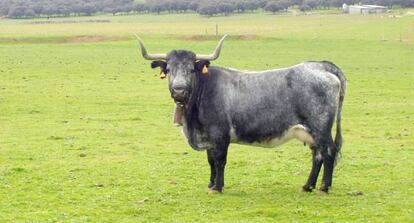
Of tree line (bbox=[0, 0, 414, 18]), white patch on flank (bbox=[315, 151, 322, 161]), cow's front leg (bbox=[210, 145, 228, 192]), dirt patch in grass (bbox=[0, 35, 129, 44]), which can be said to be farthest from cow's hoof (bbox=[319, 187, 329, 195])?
tree line (bbox=[0, 0, 414, 18])

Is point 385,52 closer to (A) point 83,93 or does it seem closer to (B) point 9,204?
(A) point 83,93

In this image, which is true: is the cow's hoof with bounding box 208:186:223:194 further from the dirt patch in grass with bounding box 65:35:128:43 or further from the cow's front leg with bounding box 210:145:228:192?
the dirt patch in grass with bounding box 65:35:128:43

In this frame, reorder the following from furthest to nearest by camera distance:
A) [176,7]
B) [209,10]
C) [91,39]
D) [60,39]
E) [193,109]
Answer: [176,7]
[209,10]
[60,39]
[91,39]
[193,109]

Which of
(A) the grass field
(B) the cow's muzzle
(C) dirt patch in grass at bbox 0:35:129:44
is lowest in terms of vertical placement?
(C) dirt patch in grass at bbox 0:35:129:44

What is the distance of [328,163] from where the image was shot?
1359 cm

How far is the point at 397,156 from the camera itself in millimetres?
17266

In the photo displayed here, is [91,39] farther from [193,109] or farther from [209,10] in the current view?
[209,10]

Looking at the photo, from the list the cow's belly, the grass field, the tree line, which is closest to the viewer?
the grass field

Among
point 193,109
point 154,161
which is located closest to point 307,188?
point 193,109

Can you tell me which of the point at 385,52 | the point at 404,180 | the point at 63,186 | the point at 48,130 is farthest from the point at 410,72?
the point at 63,186

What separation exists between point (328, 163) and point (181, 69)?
3.09 metres

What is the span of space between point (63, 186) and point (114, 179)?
1093mm

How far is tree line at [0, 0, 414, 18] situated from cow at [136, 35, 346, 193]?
383ft

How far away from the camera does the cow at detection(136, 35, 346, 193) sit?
44.0 feet
